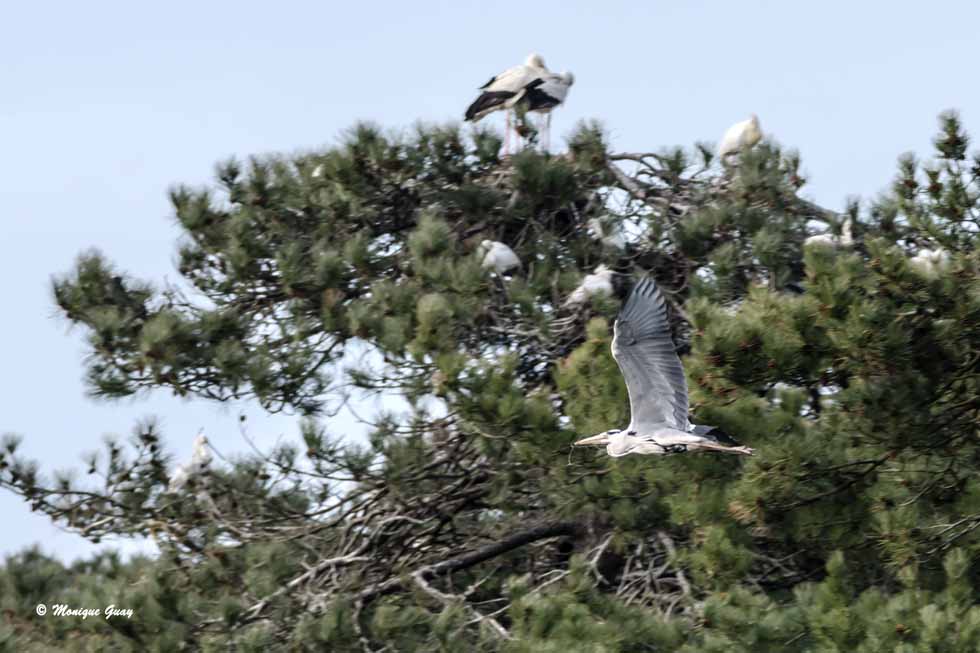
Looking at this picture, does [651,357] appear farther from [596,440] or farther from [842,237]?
[842,237]

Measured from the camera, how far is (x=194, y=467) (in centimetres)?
827

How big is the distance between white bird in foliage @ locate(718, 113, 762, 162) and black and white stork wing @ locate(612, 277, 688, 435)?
3.57 metres

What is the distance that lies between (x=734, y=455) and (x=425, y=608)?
182 cm

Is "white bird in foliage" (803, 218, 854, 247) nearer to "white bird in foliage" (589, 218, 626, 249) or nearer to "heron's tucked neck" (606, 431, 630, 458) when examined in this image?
"white bird in foliage" (589, 218, 626, 249)

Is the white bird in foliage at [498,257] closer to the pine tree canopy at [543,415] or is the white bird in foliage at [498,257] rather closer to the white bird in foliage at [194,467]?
the pine tree canopy at [543,415]

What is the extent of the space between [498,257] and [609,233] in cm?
82

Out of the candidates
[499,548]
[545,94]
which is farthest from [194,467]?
[545,94]

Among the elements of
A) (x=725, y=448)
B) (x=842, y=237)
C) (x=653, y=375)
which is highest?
(x=842, y=237)

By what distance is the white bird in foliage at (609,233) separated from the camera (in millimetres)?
8242

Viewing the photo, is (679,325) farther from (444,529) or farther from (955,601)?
(955,601)

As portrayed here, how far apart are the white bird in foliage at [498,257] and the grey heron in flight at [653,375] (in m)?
1.93

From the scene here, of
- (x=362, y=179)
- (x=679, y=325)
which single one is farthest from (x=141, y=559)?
(x=679, y=325)

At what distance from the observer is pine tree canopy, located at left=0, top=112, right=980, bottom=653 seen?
5.99 m

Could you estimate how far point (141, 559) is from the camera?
9.32 m
